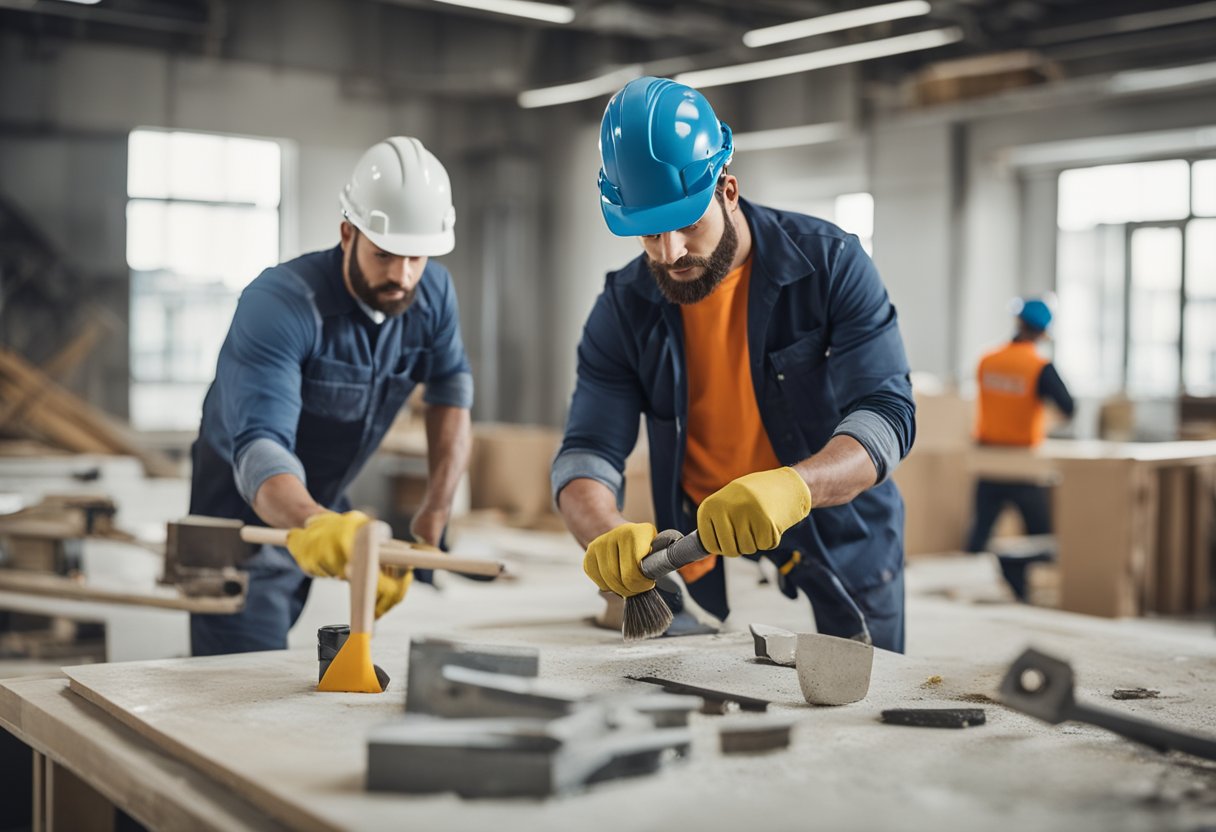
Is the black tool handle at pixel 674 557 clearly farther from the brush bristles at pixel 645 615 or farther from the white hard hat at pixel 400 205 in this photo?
the white hard hat at pixel 400 205

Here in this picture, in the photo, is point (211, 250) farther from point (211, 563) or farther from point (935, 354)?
point (211, 563)

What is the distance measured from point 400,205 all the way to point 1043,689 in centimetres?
166

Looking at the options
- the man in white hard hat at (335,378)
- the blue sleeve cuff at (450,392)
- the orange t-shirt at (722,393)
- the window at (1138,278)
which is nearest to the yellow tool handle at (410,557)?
the man in white hard hat at (335,378)

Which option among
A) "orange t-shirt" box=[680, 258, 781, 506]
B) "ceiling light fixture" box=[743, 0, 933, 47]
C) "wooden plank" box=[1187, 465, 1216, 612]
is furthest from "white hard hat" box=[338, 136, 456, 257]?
"ceiling light fixture" box=[743, 0, 933, 47]

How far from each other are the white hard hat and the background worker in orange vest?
179 inches

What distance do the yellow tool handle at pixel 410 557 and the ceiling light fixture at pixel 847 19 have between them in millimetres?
5918

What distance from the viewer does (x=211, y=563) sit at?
8.29 feet

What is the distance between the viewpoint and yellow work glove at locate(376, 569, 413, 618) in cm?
230

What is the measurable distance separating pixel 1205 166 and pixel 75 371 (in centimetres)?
869

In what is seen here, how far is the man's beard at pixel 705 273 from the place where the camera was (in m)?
2.23

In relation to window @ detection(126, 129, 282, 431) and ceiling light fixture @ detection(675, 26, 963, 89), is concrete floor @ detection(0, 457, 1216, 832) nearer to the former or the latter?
ceiling light fixture @ detection(675, 26, 963, 89)

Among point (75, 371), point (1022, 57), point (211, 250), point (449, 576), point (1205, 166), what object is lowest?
point (449, 576)

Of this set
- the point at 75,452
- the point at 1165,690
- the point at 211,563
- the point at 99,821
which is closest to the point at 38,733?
the point at 99,821

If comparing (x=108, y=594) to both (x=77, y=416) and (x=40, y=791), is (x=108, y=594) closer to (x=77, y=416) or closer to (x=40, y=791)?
(x=40, y=791)
